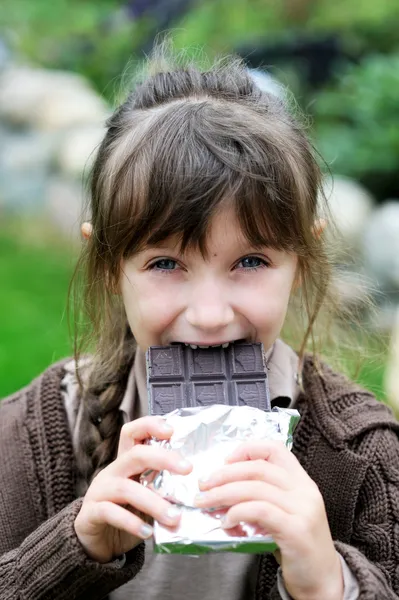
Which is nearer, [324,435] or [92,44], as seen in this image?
[324,435]

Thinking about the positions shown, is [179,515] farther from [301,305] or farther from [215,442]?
[301,305]

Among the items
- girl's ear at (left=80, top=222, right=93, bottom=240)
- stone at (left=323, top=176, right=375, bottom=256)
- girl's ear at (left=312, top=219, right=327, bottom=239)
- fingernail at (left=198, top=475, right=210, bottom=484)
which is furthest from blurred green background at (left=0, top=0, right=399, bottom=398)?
fingernail at (left=198, top=475, right=210, bottom=484)

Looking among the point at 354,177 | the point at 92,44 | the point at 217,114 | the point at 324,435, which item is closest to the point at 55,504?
the point at 324,435

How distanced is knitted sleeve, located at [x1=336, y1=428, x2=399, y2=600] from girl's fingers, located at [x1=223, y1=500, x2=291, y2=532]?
33 cm

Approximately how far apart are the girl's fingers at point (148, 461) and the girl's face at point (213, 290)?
0.33 m

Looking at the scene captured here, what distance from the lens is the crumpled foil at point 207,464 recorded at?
5.70ft

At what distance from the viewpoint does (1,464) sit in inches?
95.6

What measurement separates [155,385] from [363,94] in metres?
4.38

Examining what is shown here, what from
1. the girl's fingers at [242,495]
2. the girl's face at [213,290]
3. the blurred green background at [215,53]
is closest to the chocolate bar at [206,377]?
the girl's face at [213,290]

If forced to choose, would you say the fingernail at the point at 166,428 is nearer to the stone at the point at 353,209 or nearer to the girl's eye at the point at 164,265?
the girl's eye at the point at 164,265

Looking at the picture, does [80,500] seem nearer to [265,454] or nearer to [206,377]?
[206,377]

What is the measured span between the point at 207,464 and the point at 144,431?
14 cm

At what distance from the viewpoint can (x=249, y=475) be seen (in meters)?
1.79

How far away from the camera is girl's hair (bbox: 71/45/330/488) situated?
2051 mm
